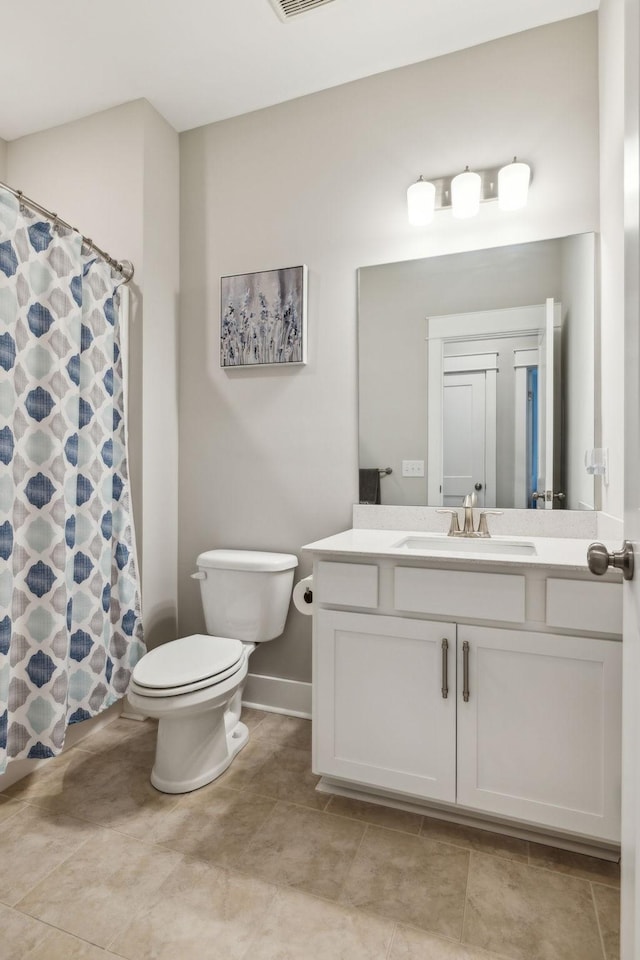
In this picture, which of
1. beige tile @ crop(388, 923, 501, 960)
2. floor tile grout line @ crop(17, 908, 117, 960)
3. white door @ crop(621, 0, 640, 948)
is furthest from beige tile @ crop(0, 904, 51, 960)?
white door @ crop(621, 0, 640, 948)

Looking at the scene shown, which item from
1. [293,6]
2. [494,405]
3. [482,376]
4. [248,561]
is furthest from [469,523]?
[293,6]

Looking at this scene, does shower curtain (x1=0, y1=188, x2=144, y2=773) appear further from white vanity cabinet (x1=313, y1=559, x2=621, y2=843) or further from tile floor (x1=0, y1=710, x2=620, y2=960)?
white vanity cabinet (x1=313, y1=559, x2=621, y2=843)

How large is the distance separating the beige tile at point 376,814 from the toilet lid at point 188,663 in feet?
1.76

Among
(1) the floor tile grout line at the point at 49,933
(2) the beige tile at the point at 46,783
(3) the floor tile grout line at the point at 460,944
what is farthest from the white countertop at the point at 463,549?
(2) the beige tile at the point at 46,783

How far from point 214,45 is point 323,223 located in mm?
737

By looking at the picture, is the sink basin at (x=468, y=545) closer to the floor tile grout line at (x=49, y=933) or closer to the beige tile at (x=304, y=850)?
the beige tile at (x=304, y=850)

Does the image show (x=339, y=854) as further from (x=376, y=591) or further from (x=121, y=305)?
(x=121, y=305)

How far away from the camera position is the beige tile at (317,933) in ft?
3.73

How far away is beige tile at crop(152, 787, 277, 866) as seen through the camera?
1.44 metres

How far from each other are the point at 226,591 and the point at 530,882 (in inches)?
52.6

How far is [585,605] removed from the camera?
4.42 ft

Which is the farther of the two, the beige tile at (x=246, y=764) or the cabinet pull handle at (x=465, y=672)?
the beige tile at (x=246, y=764)

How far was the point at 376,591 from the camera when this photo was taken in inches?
61.6

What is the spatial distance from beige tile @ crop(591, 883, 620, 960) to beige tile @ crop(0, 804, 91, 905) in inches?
52.6
